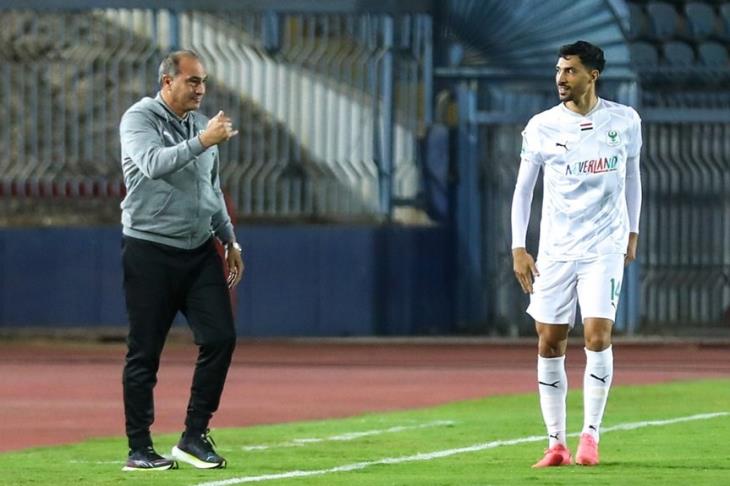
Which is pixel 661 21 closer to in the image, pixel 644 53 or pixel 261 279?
pixel 644 53

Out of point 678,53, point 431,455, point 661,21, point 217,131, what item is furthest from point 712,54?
point 217,131

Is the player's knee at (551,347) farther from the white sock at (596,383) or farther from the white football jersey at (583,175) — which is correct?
the white football jersey at (583,175)

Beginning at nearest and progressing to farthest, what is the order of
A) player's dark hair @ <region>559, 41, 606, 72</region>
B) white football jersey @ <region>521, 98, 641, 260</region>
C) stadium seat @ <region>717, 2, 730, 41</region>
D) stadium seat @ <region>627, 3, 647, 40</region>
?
1. player's dark hair @ <region>559, 41, 606, 72</region>
2. white football jersey @ <region>521, 98, 641, 260</region>
3. stadium seat @ <region>627, 3, 647, 40</region>
4. stadium seat @ <region>717, 2, 730, 41</region>

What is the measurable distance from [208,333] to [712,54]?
1806 centimetres

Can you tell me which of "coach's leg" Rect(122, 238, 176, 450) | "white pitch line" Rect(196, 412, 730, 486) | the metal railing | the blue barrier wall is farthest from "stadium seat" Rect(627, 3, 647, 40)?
"coach's leg" Rect(122, 238, 176, 450)

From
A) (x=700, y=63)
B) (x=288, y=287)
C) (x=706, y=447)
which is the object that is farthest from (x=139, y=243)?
(x=700, y=63)

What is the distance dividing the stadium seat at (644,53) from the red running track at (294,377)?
12.8ft

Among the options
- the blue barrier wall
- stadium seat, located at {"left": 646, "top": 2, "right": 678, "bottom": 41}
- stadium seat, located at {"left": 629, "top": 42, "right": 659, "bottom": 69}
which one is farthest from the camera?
stadium seat, located at {"left": 646, "top": 2, "right": 678, "bottom": 41}

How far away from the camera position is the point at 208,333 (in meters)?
10.4

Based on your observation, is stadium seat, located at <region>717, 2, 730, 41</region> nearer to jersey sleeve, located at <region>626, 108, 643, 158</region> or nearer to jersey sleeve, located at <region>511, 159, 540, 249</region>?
jersey sleeve, located at <region>626, 108, 643, 158</region>

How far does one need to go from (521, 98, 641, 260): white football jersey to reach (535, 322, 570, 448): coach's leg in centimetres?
35

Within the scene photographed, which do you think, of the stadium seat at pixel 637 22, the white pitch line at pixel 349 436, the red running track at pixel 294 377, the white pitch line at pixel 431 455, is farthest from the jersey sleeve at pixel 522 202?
the stadium seat at pixel 637 22

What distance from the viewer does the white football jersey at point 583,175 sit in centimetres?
1034

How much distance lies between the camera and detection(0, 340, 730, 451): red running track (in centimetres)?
1475
